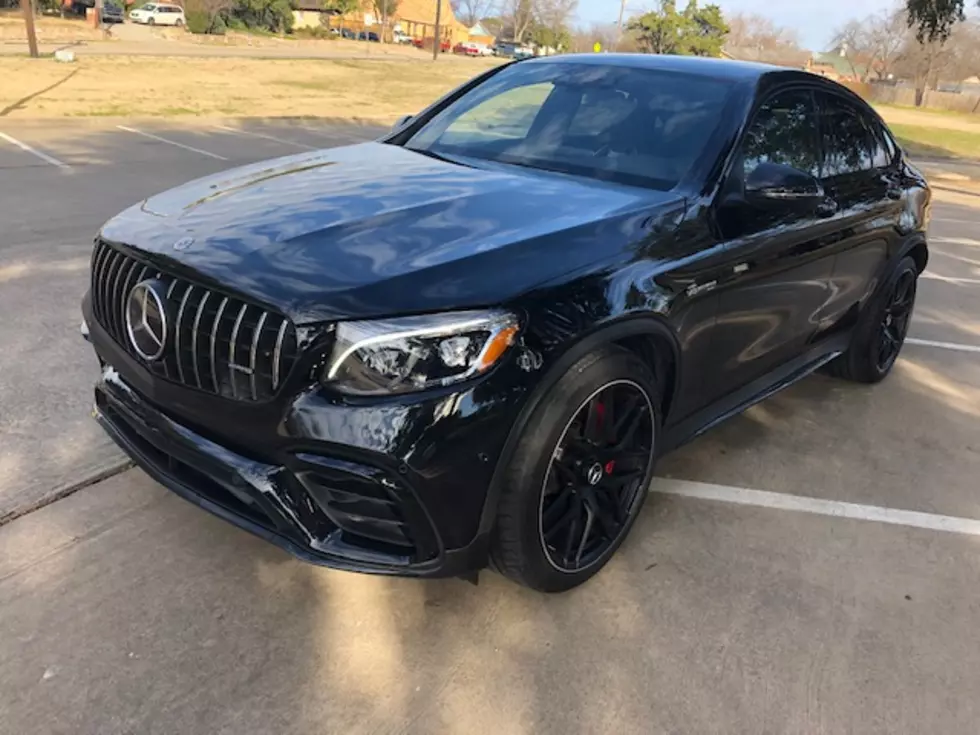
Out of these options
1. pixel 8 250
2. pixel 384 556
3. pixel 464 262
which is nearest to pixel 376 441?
pixel 384 556

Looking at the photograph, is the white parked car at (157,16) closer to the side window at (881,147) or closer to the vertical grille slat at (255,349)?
the side window at (881,147)

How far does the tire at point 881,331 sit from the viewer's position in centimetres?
484

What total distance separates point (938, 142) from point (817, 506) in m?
26.7

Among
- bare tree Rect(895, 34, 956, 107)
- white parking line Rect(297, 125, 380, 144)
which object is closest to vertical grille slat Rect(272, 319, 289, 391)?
white parking line Rect(297, 125, 380, 144)

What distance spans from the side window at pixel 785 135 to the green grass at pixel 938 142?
18.3 meters

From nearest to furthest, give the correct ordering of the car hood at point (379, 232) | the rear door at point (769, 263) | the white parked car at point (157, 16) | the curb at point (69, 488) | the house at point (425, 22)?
the car hood at point (379, 232)
the curb at point (69, 488)
the rear door at point (769, 263)
the white parked car at point (157, 16)
the house at point (425, 22)

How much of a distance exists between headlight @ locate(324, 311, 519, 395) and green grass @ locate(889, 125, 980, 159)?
67.9 feet

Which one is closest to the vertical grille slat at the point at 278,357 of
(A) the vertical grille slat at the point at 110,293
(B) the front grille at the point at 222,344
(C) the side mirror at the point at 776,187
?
(B) the front grille at the point at 222,344

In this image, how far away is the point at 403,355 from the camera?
92.7 inches

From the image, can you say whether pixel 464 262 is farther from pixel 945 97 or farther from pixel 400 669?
pixel 945 97

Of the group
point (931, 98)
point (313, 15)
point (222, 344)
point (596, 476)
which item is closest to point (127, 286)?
point (222, 344)

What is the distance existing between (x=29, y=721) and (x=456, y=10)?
128 metres

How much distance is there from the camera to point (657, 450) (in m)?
3.17

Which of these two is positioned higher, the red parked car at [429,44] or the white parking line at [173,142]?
the red parked car at [429,44]
